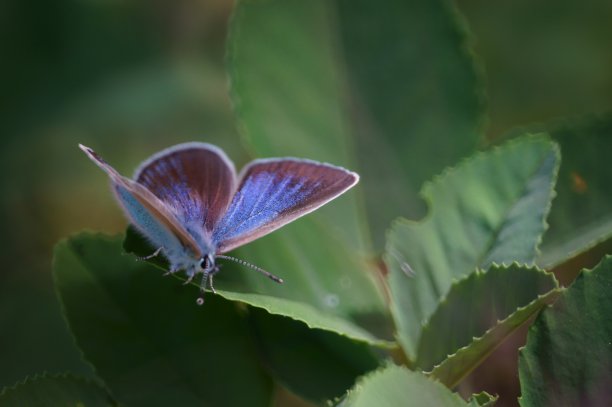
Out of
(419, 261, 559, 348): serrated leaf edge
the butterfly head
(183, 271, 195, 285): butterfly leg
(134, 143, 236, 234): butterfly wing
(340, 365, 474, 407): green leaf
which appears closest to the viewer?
(340, 365, 474, 407): green leaf

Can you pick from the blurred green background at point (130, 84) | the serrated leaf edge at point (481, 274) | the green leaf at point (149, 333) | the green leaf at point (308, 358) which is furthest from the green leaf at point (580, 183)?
the blurred green background at point (130, 84)

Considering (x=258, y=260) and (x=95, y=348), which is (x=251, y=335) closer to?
(x=258, y=260)

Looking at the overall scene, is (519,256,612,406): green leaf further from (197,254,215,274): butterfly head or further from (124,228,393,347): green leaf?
(197,254,215,274): butterfly head

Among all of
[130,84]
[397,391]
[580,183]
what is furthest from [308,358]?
[130,84]

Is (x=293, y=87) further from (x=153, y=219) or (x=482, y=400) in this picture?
(x=482, y=400)

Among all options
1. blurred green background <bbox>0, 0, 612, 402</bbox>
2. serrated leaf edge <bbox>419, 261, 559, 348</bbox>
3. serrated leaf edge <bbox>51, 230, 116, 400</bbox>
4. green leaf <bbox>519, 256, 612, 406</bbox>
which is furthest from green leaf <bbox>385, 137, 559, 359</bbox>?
blurred green background <bbox>0, 0, 612, 402</bbox>

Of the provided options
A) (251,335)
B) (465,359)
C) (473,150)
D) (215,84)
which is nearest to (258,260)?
(251,335)

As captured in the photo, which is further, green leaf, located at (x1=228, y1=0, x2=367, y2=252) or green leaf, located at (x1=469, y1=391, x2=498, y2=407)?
green leaf, located at (x1=228, y1=0, x2=367, y2=252)
